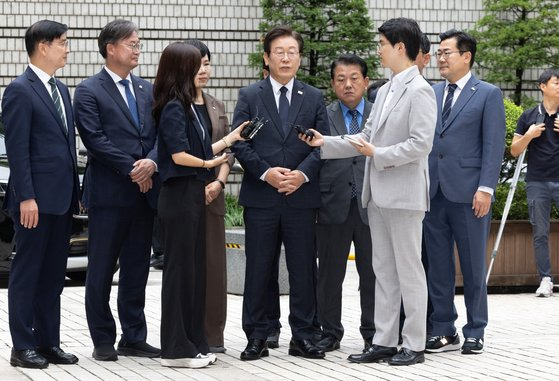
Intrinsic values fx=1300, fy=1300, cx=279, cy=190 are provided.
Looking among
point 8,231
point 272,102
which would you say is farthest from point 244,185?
point 8,231

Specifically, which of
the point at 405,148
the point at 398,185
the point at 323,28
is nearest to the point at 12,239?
the point at 398,185

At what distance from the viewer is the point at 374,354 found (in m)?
8.56

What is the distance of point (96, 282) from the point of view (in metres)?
8.66

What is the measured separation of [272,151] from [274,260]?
76 centimetres

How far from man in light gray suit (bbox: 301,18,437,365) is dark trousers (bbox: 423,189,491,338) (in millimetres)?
685

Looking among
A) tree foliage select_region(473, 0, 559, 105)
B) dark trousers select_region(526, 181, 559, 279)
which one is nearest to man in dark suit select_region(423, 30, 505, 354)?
dark trousers select_region(526, 181, 559, 279)

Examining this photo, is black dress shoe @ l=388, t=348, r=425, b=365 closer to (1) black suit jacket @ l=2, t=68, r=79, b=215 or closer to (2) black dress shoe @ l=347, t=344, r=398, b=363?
(2) black dress shoe @ l=347, t=344, r=398, b=363

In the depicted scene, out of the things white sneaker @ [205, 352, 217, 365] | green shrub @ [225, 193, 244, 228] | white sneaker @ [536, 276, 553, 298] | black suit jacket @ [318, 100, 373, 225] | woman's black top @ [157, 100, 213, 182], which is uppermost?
woman's black top @ [157, 100, 213, 182]

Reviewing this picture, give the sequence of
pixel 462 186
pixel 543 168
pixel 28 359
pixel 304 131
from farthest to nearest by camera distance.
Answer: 1. pixel 543 168
2. pixel 462 186
3. pixel 304 131
4. pixel 28 359

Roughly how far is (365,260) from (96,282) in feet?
6.42

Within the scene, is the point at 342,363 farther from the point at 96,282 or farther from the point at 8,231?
the point at 8,231

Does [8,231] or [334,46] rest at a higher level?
[334,46]

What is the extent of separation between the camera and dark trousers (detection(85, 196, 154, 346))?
8.63 m

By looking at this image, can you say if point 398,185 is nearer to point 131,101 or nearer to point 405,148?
point 405,148
